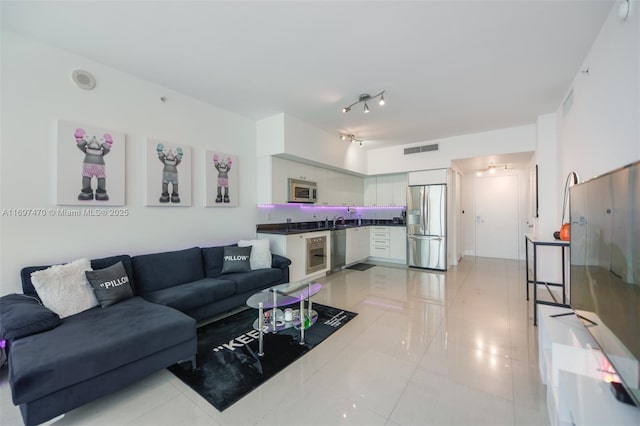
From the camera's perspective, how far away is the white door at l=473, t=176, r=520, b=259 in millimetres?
6551

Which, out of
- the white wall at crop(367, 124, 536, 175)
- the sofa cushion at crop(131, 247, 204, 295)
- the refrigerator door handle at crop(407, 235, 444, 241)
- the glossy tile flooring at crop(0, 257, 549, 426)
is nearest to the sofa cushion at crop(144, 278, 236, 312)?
the sofa cushion at crop(131, 247, 204, 295)

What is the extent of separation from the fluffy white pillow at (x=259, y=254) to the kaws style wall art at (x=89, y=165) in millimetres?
1602

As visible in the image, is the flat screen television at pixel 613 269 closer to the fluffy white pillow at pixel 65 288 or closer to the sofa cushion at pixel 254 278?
the sofa cushion at pixel 254 278

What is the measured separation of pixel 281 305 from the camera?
2.59 metres

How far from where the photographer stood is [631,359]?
1.03 m

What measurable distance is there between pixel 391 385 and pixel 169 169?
3324 millimetres

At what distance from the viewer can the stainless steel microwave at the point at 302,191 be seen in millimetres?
4633

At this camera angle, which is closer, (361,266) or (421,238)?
(421,238)

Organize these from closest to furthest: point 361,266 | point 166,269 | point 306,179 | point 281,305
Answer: point 281,305 < point 166,269 < point 306,179 < point 361,266

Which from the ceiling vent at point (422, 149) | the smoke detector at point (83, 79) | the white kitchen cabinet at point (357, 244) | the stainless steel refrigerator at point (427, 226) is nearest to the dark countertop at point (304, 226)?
the white kitchen cabinet at point (357, 244)

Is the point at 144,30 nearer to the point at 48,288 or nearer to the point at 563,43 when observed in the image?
the point at 48,288

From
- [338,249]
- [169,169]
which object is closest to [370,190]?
[338,249]

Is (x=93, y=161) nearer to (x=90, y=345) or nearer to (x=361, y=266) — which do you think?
(x=90, y=345)

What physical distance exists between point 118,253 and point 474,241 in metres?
7.64
